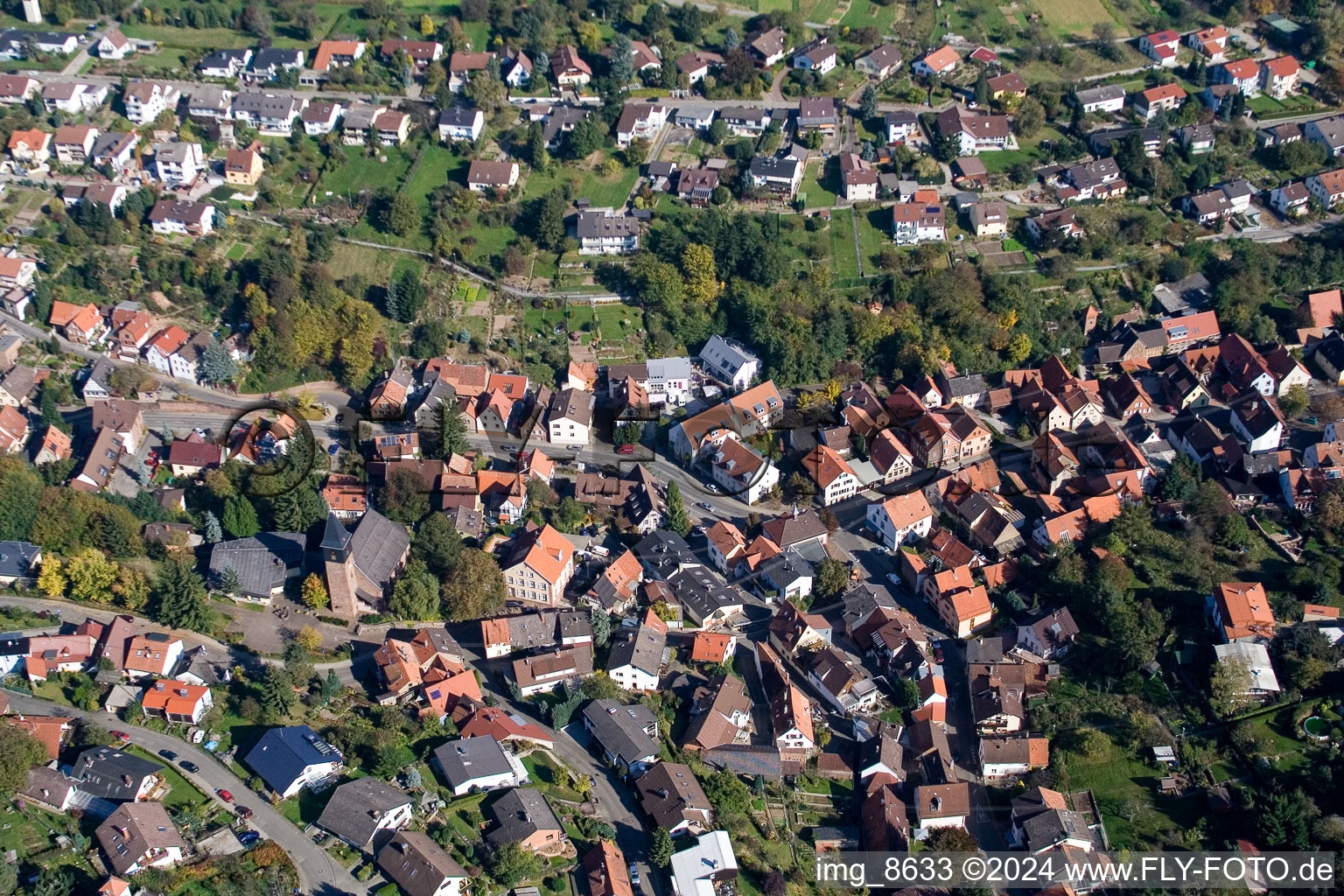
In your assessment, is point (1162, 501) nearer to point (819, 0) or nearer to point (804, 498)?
point (804, 498)

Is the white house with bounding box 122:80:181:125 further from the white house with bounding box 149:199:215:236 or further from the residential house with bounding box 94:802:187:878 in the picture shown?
the residential house with bounding box 94:802:187:878

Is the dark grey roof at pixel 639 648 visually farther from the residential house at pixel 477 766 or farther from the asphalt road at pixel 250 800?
the asphalt road at pixel 250 800

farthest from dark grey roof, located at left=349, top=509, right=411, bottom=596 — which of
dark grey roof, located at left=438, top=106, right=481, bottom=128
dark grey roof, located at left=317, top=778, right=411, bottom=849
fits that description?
dark grey roof, located at left=438, top=106, right=481, bottom=128

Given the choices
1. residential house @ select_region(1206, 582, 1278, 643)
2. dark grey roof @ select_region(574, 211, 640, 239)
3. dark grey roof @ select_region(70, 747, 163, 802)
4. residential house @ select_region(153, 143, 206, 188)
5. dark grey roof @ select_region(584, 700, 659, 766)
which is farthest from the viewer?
residential house @ select_region(153, 143, 206, 188)

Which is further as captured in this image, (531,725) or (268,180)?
(268,180)

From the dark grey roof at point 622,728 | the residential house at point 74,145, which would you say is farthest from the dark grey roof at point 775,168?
the residential house at point 74,145

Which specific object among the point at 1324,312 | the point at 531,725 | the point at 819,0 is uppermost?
the point at 819,0

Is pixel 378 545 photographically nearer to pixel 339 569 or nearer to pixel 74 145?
pixel 339 569

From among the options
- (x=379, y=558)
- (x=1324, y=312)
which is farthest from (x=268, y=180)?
(x=1324, y=312)
